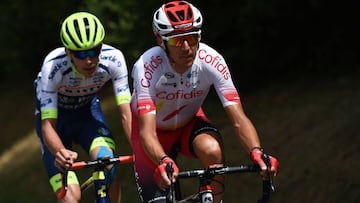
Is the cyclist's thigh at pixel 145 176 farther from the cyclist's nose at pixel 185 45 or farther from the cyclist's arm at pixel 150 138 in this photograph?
the cyclist's nose at pixel 185 45

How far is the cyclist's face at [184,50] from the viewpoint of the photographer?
6.62 meters

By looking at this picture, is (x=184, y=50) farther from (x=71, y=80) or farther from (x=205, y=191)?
(x=71, y=80)

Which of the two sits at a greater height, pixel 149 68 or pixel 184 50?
pixel 184 50

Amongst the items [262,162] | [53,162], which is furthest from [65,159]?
[262,162]

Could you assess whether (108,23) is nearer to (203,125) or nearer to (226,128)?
(226,128)

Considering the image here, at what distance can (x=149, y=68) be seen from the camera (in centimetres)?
687

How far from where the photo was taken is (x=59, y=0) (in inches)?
807

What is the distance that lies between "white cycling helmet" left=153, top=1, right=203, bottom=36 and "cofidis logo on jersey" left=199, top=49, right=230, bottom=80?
305 millimetres

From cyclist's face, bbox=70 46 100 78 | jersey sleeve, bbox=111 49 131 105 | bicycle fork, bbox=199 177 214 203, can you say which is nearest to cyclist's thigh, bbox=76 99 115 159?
jersey sleeve, bbox=111 49 131 105

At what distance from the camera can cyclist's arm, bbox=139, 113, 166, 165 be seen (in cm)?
637

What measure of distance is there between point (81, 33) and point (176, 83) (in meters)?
1.26

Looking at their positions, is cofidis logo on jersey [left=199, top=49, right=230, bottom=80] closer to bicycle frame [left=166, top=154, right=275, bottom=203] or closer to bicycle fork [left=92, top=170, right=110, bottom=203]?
bicycle frame [left=166, top=154, right=275, bottom=203]

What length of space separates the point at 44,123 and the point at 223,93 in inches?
74.9

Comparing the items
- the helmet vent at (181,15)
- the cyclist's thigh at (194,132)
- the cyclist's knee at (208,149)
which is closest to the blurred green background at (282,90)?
the cyclist's thigh at (194,132)
